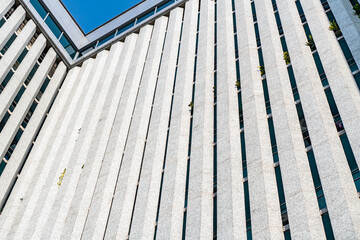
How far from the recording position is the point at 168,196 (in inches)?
994

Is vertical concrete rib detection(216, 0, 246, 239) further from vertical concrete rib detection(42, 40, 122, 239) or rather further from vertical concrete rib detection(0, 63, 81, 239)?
vertical concrete rib detection(0, 63, 81, 239)

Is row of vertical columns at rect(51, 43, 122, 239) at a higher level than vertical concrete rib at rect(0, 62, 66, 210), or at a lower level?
lower

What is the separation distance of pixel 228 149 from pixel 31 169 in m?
18.1

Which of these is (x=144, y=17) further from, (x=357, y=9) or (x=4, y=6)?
(x=357, y=9)

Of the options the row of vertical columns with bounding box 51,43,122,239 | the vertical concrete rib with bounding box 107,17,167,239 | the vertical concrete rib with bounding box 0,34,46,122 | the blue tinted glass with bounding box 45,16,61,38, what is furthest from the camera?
the blue tinted glass with bounding box 45,16,61,38

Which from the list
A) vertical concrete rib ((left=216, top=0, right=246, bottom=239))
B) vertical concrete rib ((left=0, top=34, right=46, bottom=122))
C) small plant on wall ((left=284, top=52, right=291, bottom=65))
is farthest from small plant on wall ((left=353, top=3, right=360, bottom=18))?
vertical concrete rib ((left=0, top=34, right=46, bottom=122))

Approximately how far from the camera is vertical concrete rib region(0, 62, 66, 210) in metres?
34.1

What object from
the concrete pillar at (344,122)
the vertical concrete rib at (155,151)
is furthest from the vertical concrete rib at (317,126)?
the vertical concrete rib at (155,151)

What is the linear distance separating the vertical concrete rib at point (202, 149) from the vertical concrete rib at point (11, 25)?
1700cm

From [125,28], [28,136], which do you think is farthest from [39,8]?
[28,136]

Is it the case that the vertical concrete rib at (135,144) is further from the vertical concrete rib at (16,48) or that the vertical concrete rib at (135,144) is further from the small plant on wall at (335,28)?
the small plant on wall at (335,28)

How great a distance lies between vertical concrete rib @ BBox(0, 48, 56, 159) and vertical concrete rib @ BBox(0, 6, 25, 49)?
446cm

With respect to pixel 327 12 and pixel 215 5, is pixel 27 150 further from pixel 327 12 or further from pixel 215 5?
pixel 327 12

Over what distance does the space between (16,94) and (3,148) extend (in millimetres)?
5461
